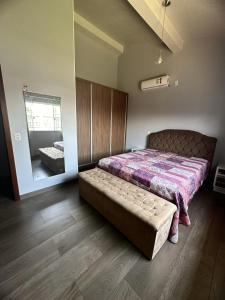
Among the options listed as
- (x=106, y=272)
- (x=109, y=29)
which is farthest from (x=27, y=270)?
(x=109, y=29)

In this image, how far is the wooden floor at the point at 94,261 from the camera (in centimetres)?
121

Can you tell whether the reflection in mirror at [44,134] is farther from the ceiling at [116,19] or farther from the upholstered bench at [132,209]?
the ceiling at [116,19]

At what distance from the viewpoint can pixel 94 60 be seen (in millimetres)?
4098

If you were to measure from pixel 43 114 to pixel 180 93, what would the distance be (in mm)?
3303

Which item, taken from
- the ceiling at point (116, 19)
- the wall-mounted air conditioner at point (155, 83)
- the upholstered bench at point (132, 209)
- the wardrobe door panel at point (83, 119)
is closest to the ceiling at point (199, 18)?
the ceiling at point (116, 19)

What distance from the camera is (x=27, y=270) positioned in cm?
133

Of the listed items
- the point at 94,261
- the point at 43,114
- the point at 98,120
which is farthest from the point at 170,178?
the point at 98,120

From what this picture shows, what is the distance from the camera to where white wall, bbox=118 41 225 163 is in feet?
9.82

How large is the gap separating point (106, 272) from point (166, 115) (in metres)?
3.68

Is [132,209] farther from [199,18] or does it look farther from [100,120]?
[199,18]

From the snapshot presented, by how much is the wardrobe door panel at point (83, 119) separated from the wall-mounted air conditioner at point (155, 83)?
1.69 metres

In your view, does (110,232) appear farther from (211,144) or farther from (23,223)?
(211,144)

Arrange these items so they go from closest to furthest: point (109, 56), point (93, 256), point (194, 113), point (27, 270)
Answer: point (27, 270), point (93, 256), point (194, 113), point (109, 56)

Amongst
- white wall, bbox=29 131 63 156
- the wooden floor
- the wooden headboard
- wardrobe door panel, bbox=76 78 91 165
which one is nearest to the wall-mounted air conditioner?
the wooden headboard
